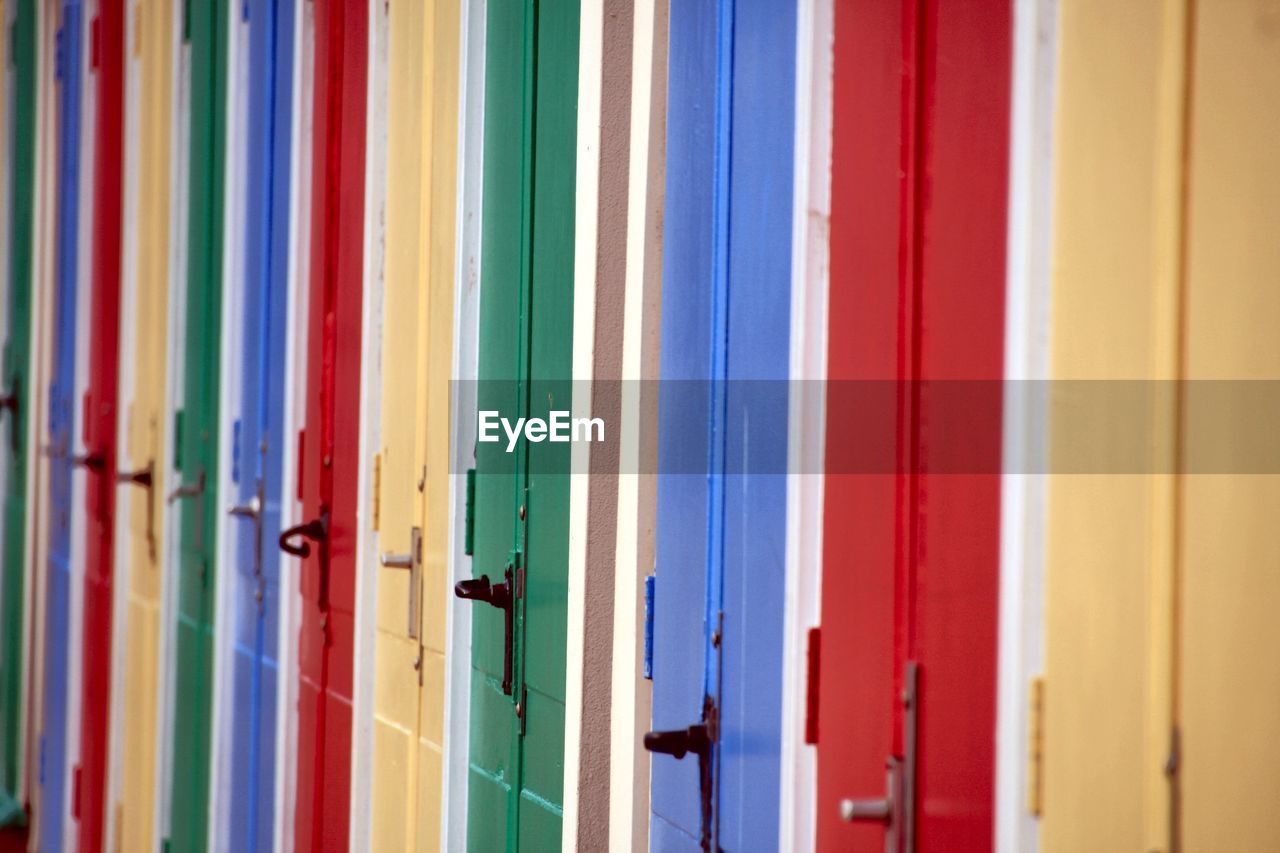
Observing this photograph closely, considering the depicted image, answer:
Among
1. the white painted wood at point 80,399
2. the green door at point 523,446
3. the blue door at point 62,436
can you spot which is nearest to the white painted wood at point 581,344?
the green door at point 523,446

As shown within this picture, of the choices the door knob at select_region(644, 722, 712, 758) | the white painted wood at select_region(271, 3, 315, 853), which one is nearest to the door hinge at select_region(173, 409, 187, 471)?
the white painted wood at select_region(271, 3, 315, 853)

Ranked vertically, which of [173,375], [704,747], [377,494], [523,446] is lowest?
[704,747]

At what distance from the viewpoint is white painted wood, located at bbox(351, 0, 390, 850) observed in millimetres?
2535

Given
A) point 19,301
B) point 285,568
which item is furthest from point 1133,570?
point 19,301

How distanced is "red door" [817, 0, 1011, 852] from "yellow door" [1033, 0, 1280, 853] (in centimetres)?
8

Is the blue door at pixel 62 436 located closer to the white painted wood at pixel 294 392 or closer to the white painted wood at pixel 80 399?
the white painted wood at pixel 80 399

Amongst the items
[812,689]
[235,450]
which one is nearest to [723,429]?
[812,689]

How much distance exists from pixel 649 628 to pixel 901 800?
60cm

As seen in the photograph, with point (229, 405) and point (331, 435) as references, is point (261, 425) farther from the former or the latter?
point (331, 435)

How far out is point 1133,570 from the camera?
99 centimetres

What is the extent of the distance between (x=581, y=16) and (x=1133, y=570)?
3.82ft

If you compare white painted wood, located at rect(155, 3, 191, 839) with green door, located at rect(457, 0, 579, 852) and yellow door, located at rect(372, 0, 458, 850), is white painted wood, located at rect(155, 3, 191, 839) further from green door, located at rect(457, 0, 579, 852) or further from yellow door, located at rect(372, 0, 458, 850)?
green door, located at rect(457, 0, 579, 852)

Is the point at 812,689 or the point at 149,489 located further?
the point at 149,489

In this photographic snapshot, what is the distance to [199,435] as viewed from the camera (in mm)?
3531
